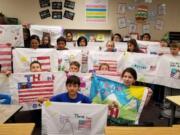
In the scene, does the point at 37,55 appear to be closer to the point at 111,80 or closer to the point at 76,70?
the point at 76,70

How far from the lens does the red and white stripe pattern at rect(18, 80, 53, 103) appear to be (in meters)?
3.87

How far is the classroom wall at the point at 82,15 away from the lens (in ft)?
25.1

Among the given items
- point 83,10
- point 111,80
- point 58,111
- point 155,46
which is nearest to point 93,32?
point 83,10

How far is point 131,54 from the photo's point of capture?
5133 millimetres

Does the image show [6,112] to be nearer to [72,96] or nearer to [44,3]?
[72,96]

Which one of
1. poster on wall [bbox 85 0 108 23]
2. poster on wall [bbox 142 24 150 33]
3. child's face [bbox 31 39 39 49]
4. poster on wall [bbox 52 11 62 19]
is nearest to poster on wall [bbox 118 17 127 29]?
poster on wall [bbox 85 0 108 23]

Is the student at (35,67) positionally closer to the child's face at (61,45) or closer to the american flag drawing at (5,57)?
the american flag drawing at (5,57)

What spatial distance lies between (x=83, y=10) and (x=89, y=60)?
302 cm

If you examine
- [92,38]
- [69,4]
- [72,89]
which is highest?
[69,4]

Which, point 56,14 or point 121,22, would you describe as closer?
point 56,14

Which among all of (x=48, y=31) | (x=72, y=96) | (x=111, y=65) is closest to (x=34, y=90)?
(x=72, y=96)

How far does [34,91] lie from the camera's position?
392cm

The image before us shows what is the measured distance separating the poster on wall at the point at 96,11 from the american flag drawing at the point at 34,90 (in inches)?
163

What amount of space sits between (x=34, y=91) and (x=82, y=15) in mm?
4262
